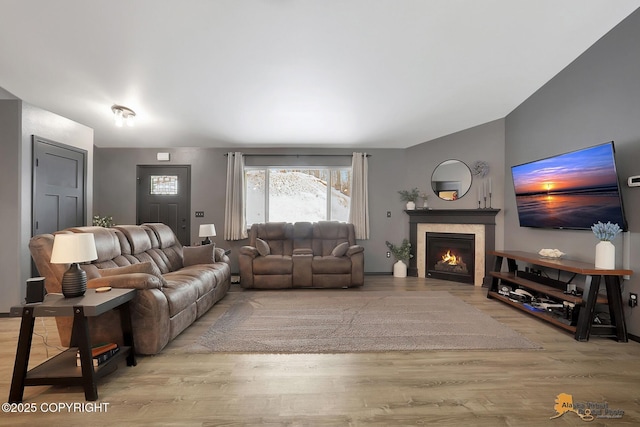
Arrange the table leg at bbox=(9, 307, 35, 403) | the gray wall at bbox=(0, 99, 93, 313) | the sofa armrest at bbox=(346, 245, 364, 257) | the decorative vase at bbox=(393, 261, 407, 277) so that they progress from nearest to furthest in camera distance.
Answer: the table leg at bbox=(9, 307, 35, 403)
the gray wall at bbox=(0, 99, 93, 313)
the sofa armrest at bbox=(346, 245, 364, 257)
the decorative vase at bbox=(393, 261, 407, 277)

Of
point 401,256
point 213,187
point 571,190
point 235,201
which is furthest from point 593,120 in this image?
point 213,187

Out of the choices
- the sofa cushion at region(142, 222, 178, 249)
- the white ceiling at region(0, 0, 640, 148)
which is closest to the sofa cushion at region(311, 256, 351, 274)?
the sofa cushion at region(142, 222, 178, 249)

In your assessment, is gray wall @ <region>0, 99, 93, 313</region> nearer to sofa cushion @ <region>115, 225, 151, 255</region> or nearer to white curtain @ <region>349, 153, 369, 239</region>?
sofa cushion @ <region>115, 225, 151, 255</region>

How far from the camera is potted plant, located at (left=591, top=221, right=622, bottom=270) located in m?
2.77

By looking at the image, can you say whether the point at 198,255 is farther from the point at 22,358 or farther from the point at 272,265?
the point at 22,358

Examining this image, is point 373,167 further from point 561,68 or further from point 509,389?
point 509,389

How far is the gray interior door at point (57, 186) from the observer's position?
11.8 ft

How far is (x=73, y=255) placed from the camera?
198 cm

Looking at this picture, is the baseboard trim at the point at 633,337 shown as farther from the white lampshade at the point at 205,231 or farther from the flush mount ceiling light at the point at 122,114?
the flush mount ceiling light at the point at 122,114

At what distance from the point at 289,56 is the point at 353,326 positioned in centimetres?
297

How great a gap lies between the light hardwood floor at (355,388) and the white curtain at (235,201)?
2.92m

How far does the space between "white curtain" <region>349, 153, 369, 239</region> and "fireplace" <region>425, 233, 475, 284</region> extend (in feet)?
3.99

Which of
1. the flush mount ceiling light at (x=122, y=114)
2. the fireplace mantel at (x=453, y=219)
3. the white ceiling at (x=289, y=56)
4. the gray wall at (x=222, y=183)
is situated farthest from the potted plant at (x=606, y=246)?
the flush mount ceiling light at (x=122, y=114)

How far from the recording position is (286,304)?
3.81 meters
